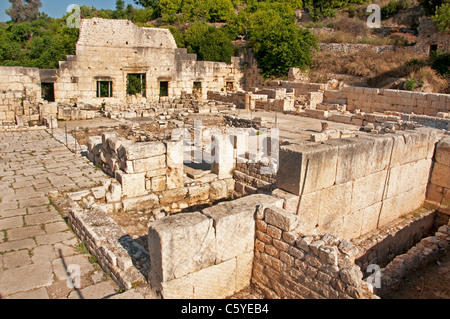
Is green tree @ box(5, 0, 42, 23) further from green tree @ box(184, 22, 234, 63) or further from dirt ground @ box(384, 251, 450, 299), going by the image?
dirt ground @ box(384, 251, 450, 299)

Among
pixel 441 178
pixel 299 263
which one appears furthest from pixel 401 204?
pixel 299 263

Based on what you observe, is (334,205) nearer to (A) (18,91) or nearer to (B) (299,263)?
(B) (299,263)

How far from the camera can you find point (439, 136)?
7.68 metres

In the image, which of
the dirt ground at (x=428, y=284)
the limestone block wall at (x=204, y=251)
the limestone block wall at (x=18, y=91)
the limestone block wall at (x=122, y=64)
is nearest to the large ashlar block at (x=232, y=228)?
the limestone block wall at (x=204, y=251)

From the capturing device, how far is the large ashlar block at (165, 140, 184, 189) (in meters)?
7.70

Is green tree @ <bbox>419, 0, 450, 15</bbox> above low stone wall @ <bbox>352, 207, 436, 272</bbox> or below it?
above

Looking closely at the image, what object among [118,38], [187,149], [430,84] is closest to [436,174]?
[187,149]

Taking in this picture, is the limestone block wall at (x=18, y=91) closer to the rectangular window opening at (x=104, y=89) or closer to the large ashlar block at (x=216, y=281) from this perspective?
the rectangular window opening at (x=104, y=89)

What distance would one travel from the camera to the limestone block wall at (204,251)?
4.06m

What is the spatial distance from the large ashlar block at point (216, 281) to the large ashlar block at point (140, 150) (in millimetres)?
3453

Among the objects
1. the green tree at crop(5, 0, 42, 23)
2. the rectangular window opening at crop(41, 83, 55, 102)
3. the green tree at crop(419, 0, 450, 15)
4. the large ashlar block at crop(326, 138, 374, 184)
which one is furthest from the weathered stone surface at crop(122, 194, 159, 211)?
the green tree at crop(5, 0, 42, 23)

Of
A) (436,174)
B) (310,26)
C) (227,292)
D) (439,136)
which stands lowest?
(227,292)
